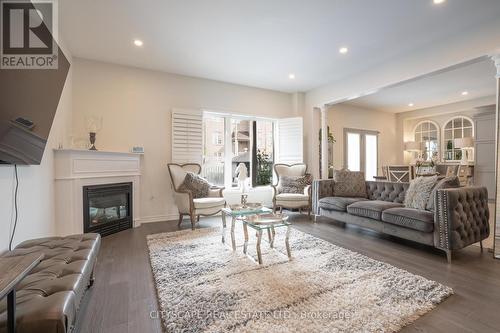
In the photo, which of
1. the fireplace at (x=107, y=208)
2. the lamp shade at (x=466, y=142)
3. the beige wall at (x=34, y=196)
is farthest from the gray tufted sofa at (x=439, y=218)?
the lamp shade at (x=466, y=142)

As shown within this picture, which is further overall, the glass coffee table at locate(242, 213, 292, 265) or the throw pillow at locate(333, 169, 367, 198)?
the throw pillow at locate(333, 169, 367, 198)

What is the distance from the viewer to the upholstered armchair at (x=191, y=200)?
3.79m

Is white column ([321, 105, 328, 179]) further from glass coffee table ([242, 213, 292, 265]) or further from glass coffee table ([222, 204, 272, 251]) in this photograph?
glass coffee table ([242, 213, 292, 265])

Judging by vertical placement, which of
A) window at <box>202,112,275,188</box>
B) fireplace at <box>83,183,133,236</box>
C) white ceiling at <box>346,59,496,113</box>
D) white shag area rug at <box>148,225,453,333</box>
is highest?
white ceiling at <box>346,59,496,113</box>

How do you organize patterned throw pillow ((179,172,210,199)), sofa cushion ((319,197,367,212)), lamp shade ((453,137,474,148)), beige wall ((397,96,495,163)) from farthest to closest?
beige wall ((397,96,495,163))
lamp shade ((453,137,474,148))
patterned throw pillow ((179,172,210,199))
sofa cushion ((319,197,367,212))

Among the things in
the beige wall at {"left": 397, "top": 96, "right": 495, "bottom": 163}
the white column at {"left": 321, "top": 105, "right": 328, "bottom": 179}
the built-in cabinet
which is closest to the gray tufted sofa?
the white column at {"left": 321, "top": 105, "right": 328, "bottom": 179}

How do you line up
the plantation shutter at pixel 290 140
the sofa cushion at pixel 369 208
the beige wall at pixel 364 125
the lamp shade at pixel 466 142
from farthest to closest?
the beige wall at pixel 364 125, the lamp shade at pixel 466 142, the plantation shutter at pixel 290 140, the sofa cushion at pixel 369 208

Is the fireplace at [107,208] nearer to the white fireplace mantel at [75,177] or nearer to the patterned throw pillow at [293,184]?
the white fireplace mantel at [75,177]

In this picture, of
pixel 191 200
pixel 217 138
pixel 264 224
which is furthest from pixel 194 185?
pixel 264 224

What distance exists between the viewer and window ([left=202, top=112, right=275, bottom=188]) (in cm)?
507

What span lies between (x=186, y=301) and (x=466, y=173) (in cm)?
737

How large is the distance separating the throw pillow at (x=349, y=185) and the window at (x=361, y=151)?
2727 mm

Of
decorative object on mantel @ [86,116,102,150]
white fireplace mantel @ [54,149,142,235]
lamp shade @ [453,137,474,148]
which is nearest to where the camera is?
white fireplace mantel @ [54,149,142,235]

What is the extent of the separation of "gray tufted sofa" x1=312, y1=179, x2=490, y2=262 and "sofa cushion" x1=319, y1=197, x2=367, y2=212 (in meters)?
0.08
